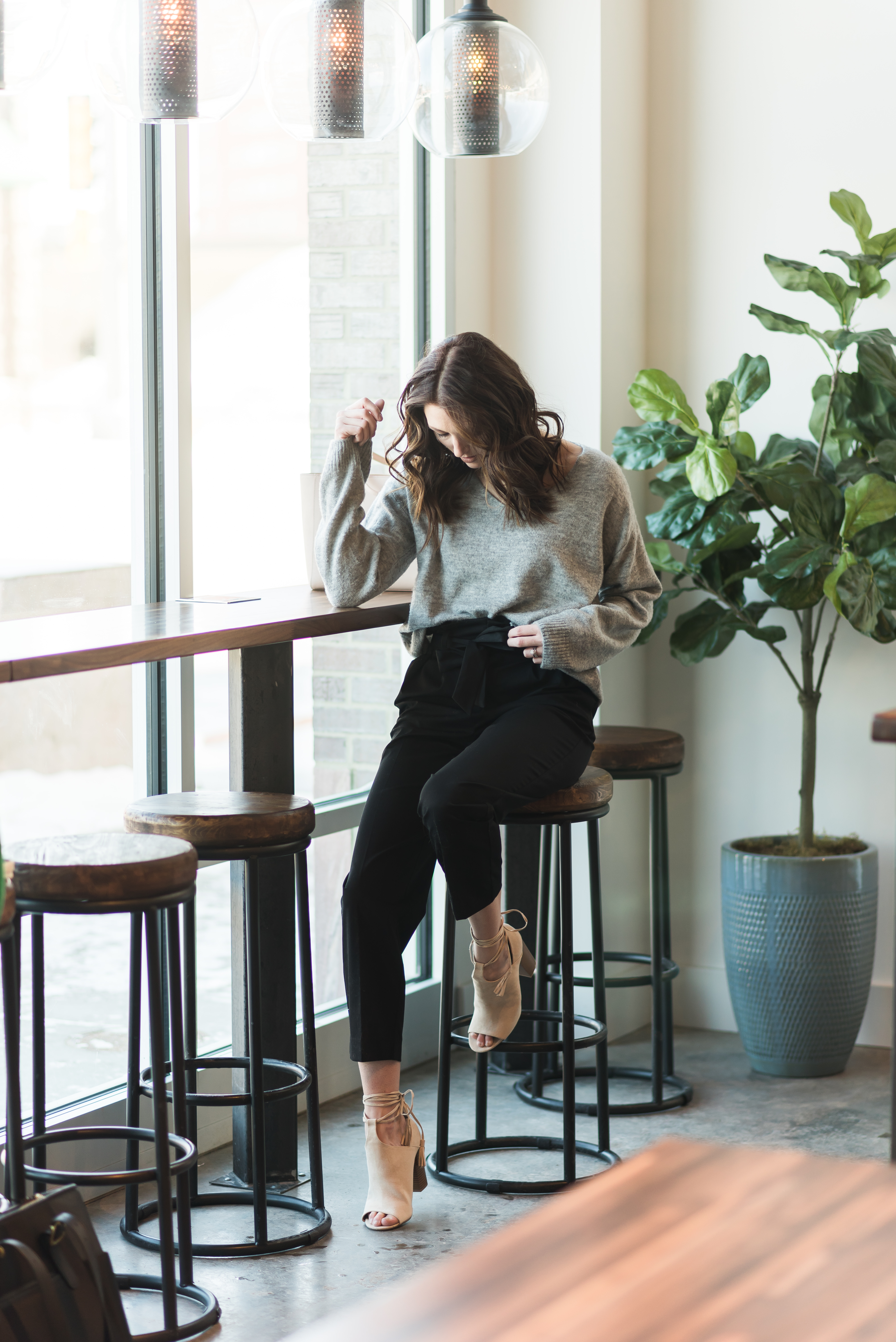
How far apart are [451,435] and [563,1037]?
1.10 m

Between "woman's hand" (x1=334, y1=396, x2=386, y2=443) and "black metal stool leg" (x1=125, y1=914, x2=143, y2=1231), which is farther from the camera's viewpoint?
"woman's hand" (x1=334, y1=396, x2=386, y2=443)

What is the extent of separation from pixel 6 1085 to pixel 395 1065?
77 centimetres

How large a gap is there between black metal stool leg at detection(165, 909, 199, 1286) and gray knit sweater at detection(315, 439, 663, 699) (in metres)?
0.77

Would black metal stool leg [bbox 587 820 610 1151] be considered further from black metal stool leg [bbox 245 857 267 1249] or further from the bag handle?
the bag handle

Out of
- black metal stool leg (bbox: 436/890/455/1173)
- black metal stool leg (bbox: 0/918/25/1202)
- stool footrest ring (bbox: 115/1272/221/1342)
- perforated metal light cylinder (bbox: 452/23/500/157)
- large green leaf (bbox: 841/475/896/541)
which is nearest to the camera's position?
black metal stool leg (bbox: 0/918/25/1202)

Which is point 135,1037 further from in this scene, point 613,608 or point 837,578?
point 837,578

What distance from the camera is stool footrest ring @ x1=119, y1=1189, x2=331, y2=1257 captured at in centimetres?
271

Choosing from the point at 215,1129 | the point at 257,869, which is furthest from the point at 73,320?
the point at 215,1129

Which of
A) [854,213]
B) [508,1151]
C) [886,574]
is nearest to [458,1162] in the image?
[508,1151]

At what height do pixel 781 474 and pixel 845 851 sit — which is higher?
pixel 781 474

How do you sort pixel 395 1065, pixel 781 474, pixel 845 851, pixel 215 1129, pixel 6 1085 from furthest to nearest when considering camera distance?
pixel 845 851 < pixel 781 474 < pixel 215 1129 < pixel 395 1065 < pixel 6 1085

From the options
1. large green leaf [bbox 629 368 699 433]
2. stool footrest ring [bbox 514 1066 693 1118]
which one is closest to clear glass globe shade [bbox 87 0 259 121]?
large green leaf [bbox 629 368 699 433]

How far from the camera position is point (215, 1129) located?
10.6 ft

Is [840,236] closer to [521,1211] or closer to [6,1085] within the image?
[521,1211]
